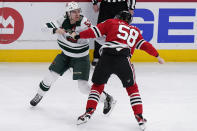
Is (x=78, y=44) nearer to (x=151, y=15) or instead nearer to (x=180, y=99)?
(x=180, y=99)

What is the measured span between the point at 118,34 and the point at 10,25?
2914mm

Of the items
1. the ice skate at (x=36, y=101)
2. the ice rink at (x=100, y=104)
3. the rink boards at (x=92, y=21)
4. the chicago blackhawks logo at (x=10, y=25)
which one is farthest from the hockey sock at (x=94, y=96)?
the chicago blackhawks logo at (x=10, y=25)

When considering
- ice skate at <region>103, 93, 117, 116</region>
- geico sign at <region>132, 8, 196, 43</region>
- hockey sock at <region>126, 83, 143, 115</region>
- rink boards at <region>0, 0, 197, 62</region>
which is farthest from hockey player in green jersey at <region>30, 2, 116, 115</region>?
geico sign at <region>132, 8, 196, 43</region>

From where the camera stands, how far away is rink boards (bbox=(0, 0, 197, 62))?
6145mm

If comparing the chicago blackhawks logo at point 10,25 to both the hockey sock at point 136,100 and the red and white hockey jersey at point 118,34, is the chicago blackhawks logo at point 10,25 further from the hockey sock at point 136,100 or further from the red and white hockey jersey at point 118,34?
the hockey sock at point 136,100

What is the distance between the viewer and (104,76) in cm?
365

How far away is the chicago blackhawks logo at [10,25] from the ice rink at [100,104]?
378 millimetres

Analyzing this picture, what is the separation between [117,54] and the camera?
143 inches

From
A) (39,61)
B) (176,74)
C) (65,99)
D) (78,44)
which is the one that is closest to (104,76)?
(78,44)

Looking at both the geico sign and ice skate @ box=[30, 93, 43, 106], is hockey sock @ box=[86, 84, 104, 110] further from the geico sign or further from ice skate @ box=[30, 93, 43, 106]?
the geico sign

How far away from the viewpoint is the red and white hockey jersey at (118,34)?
360 centimetres

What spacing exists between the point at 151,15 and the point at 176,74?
1.03 meters

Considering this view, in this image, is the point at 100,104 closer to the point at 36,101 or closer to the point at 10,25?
the point at 36,101

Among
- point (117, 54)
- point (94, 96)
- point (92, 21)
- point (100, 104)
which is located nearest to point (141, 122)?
point (94, 96)
